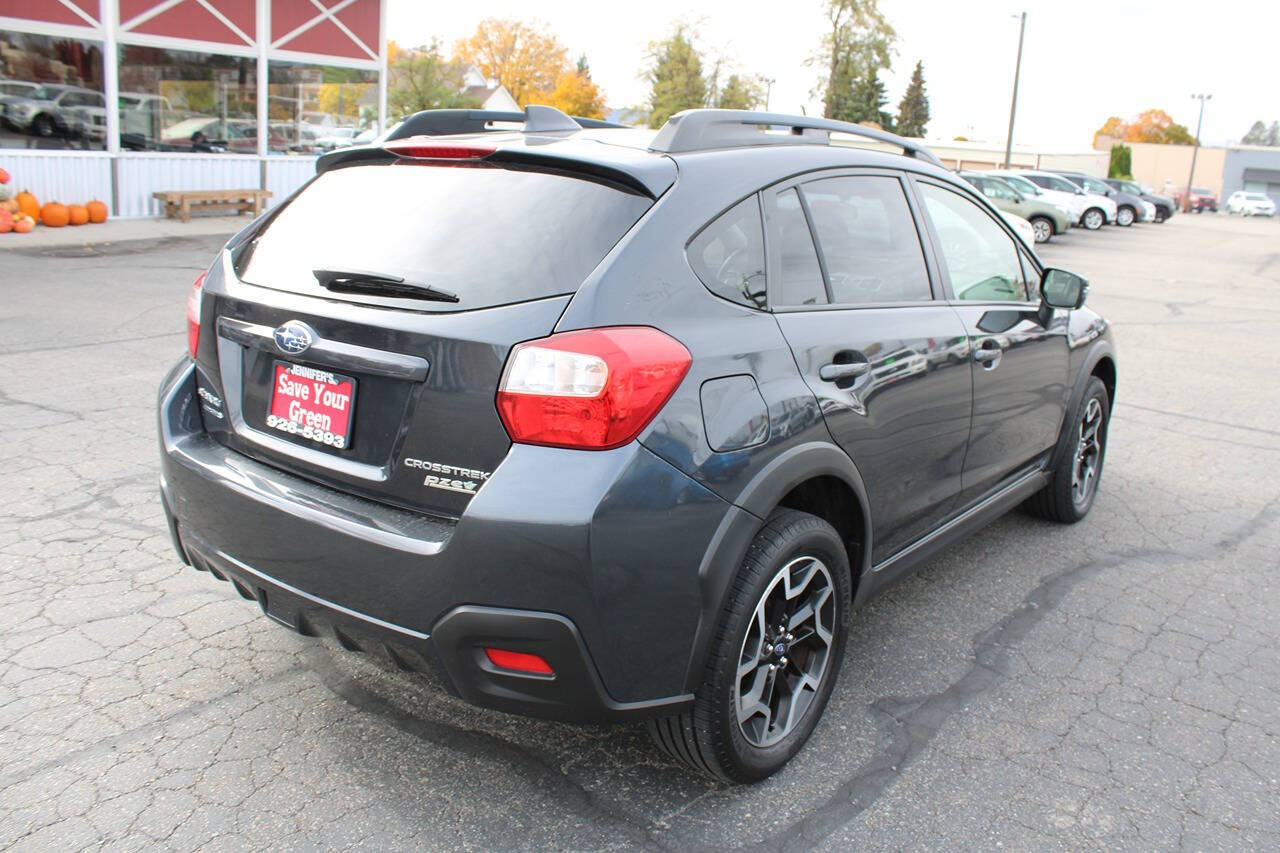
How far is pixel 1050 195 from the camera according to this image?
32969 mm

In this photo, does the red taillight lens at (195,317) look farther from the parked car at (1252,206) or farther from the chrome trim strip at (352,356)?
the parked car at (1252,206)

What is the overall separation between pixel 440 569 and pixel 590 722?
519mm

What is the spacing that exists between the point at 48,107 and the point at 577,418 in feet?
53.1

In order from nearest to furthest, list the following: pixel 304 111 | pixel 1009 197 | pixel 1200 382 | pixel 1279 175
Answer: pixel 1200 382 → pixel 304 111 → pixel 1009 197 → pixel 1279 175

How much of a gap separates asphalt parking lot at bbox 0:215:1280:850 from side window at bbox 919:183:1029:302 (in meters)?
1.22

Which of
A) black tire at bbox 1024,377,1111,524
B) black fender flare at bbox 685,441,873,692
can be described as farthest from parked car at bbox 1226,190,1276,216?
black fender flare at bbox 685,441,873,692

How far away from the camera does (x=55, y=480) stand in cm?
486

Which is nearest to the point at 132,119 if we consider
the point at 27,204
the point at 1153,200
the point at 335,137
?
the point at 27,204

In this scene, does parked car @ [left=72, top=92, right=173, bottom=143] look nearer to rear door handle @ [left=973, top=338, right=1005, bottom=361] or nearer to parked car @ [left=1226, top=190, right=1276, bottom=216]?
rear door handle @ [left=973, top=338, right=1005, bottom=361]

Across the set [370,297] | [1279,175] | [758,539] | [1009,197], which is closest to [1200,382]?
[758,539]

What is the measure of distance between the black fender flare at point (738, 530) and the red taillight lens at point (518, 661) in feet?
1.20

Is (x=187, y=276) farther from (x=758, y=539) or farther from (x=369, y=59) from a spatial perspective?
(x=758, y=539)

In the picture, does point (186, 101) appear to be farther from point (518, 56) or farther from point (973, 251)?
point (518, 56)

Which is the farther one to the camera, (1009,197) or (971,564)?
(1009,197)
